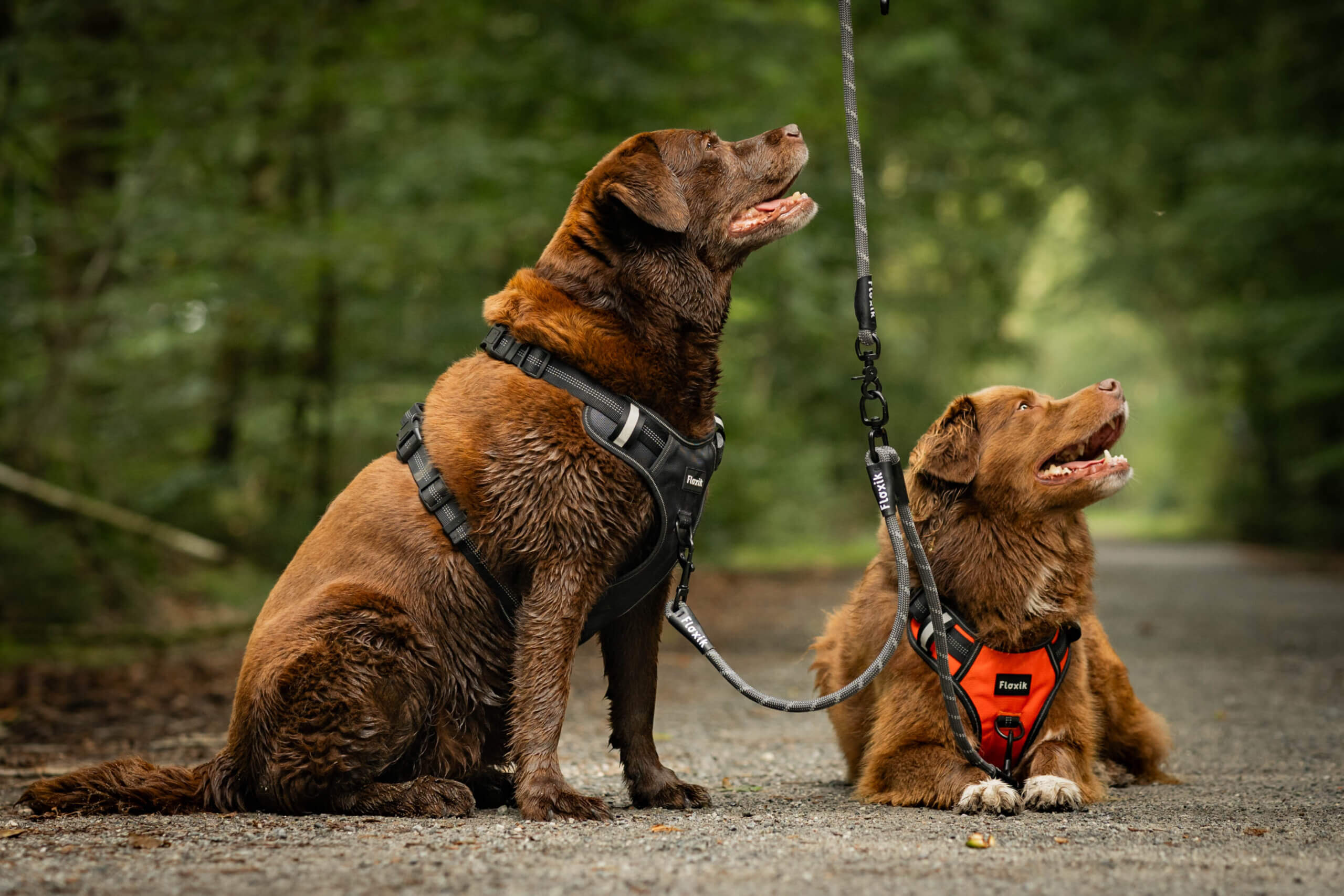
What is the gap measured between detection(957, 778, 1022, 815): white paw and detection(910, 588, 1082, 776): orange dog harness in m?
0.24

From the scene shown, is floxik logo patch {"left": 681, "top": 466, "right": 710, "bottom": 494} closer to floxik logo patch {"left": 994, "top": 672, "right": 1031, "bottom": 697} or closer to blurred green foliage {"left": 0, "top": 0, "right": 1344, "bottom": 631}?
floxik logo patch {"left": 994, "top": 672, "right": 1031, "bottom": 697}

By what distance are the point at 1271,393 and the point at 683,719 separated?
2163 cm

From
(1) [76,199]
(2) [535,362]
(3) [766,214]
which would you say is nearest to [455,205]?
(1) [76,199]

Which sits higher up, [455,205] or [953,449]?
[455,205]

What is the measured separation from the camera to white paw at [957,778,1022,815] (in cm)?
397

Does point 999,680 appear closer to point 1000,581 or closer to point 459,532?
point 1000,581

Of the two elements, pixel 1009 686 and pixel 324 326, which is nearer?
pixel 1009 686

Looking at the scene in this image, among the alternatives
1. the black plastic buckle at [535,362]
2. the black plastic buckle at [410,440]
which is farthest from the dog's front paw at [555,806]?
the black plastic buckle at [535,362]

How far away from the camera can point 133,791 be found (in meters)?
3.99

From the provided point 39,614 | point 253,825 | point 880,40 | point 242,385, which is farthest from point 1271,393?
point 253,825

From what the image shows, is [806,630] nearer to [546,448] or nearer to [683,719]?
[683,719]

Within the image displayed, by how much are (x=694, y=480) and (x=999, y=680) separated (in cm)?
131

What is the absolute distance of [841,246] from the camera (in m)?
17.7

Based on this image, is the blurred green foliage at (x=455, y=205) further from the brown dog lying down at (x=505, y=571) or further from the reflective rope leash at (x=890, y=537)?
the brown dog lying down at (x=505, y=571)
